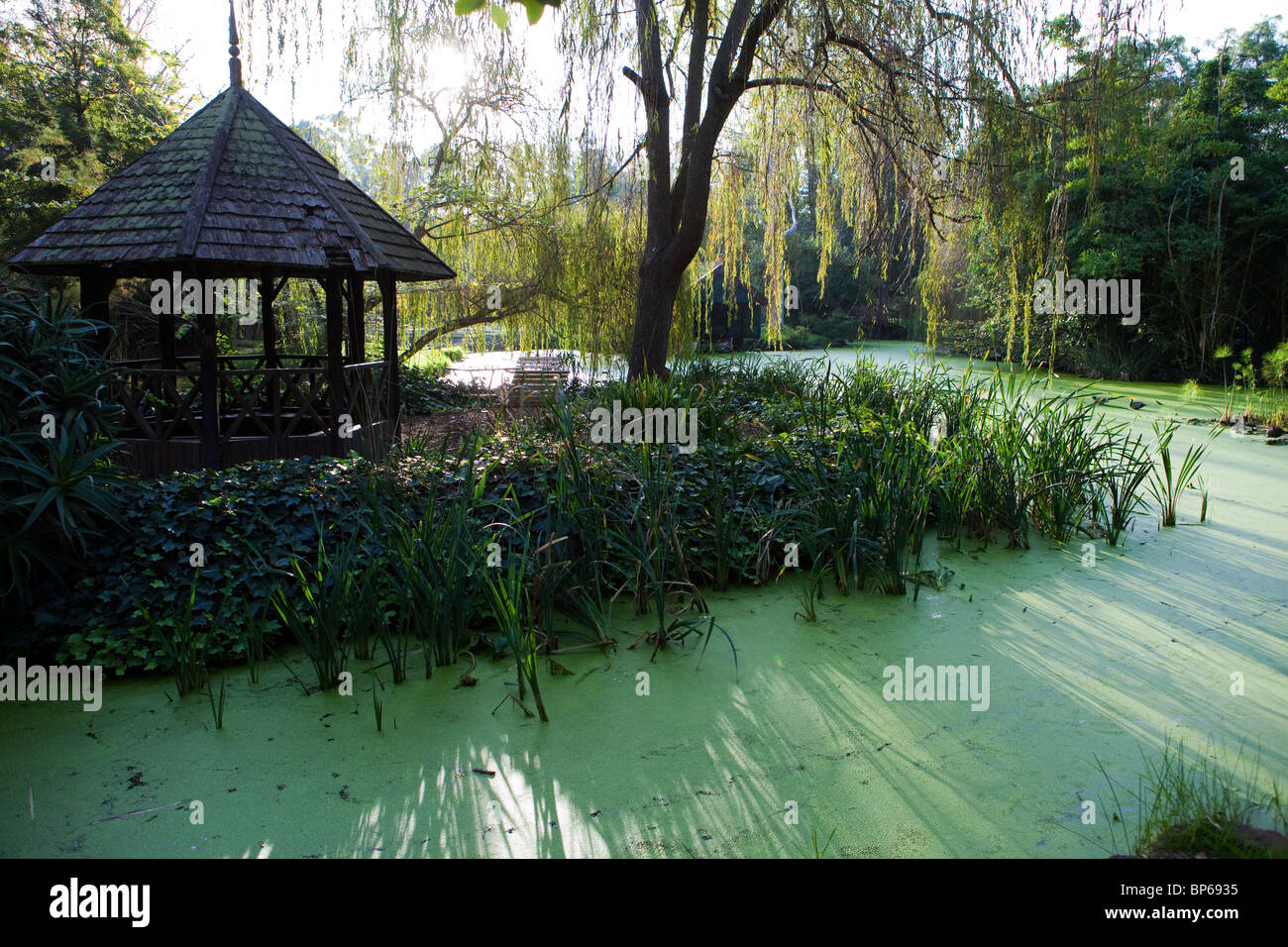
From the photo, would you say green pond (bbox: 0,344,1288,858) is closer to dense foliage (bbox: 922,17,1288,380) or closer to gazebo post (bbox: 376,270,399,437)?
gazebo post (bbox: 376,270,399,437)

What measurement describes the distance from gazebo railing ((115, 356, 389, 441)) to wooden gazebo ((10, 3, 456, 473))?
2cm

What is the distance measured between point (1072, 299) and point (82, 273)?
14.7m

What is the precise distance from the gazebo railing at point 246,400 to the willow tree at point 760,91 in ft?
7.58

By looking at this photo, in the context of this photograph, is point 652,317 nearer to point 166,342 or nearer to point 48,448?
point 166,342

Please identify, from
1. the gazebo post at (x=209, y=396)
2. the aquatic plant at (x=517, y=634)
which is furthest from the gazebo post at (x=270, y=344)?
the aquatic plant at (x=517, y=634)

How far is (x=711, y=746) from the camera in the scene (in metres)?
2.92

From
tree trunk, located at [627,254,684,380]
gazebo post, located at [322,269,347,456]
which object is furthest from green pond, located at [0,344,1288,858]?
tree trunk, located at [627,254,684,380]

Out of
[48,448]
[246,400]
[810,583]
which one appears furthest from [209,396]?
[810,583]

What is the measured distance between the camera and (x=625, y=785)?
268 centimetres

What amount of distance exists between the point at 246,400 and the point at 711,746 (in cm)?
515

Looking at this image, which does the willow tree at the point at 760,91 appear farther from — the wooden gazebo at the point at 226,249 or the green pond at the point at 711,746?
the green pond at the point at 711,746

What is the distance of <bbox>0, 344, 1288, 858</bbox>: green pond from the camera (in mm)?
2412
